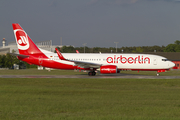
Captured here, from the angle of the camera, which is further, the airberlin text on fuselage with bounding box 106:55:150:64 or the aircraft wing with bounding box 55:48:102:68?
the airberlin text on fuselage with bounding box 106:55:150:64

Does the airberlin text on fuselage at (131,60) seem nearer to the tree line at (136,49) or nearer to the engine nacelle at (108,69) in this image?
the engine nacelle at (108,69)

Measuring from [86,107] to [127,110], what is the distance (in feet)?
6.96

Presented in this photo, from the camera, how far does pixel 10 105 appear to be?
1288 cm

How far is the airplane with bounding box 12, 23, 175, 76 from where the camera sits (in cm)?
3709

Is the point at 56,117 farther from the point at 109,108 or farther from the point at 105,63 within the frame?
the point at 105,63

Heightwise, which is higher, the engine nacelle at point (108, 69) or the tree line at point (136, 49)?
the tree line at point (136, 49)

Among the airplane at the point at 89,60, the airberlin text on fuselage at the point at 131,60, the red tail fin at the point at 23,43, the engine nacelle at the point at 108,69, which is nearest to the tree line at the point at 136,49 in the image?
the red tail fin at the point at 23,43

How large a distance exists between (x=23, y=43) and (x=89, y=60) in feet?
36.1

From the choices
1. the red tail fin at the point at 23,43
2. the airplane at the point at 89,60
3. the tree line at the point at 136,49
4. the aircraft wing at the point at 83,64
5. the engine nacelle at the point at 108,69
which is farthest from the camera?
the tree line at the point at 136,49

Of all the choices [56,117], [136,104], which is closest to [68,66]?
[136,104]

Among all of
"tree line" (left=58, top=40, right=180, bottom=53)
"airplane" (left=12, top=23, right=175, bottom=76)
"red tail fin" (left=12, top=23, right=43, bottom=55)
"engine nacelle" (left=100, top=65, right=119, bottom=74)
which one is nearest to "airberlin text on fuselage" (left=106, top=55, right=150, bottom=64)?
"airplane" (left=12, top=23, right=175, bottom=76)

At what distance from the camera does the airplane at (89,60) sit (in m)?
37.1

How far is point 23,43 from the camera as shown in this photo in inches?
1542

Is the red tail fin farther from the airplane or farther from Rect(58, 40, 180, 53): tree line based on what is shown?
Rect(58, 40, 180, 53): tree line
